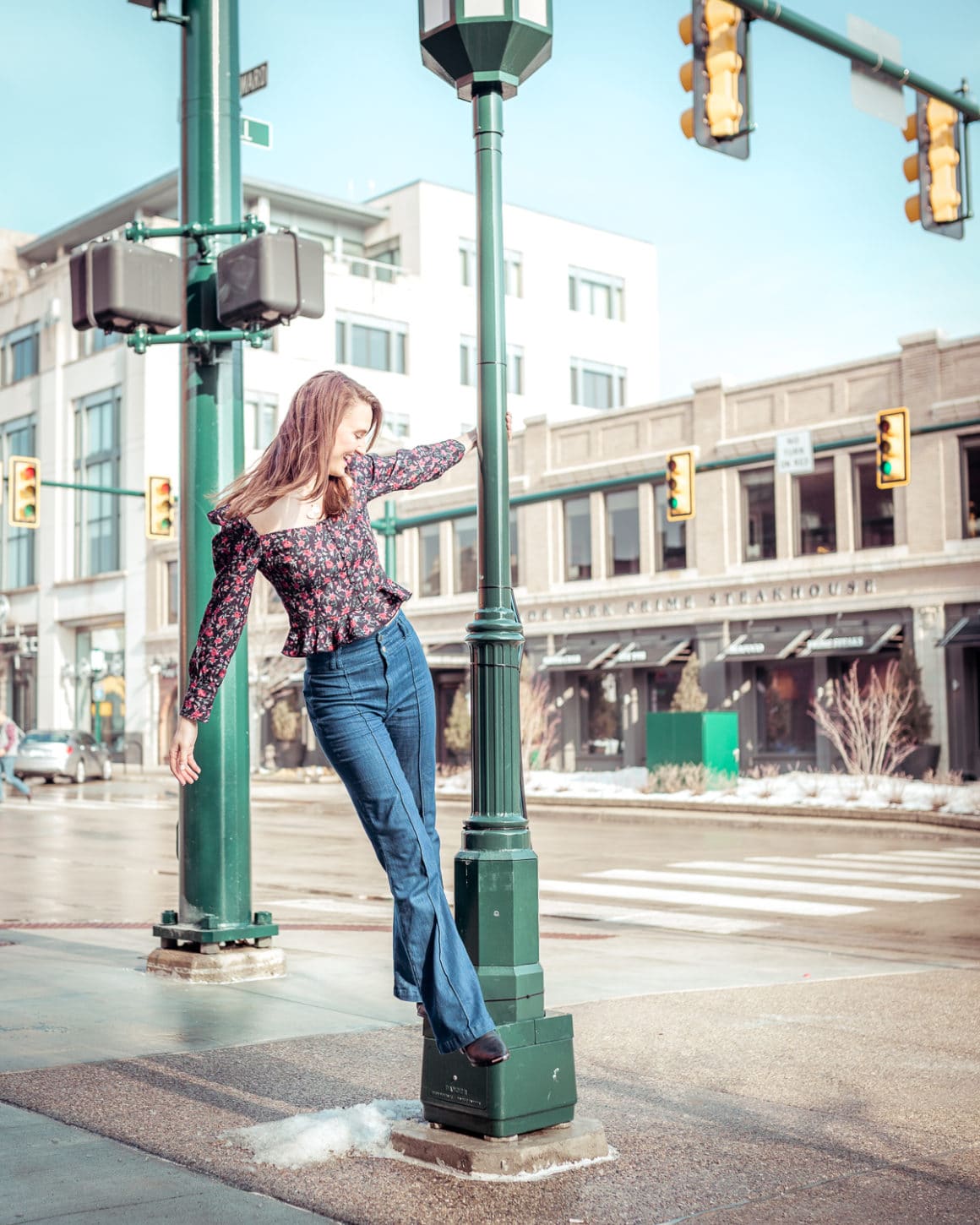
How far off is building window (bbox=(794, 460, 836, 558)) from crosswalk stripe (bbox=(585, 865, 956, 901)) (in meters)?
19.5

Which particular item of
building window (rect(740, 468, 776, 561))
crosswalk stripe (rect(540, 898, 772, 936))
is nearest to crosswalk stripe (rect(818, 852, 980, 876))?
crosswalk stripe (rect(540, 898, 772, 936))

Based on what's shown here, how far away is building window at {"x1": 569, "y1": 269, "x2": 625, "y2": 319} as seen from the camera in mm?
58562

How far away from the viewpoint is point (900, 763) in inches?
1203

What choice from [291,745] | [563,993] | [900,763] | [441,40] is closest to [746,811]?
[900,763]

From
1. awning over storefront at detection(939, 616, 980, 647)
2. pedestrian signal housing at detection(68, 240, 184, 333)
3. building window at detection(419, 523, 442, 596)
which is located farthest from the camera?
building window at detection(419, 523, 442, 596)

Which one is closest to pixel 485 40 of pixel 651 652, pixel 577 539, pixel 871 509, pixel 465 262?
pixel 871 509

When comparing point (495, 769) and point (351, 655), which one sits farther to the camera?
point (495, 769)

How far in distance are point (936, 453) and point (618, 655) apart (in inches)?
381

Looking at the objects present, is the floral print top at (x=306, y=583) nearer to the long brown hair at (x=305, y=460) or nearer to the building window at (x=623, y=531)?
the long brown hair at (x=305, y=460)

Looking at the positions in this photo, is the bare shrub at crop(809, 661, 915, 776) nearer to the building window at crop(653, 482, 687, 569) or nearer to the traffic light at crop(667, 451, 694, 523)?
the building window at crop(653, 482, 687, 569)

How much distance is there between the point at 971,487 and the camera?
30.7 meters

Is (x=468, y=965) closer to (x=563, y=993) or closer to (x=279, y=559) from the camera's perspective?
(x=279, y=559)

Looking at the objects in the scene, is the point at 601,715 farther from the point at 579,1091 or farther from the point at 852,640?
the point at 579,1091

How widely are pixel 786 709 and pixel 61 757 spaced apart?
57.7 feet
